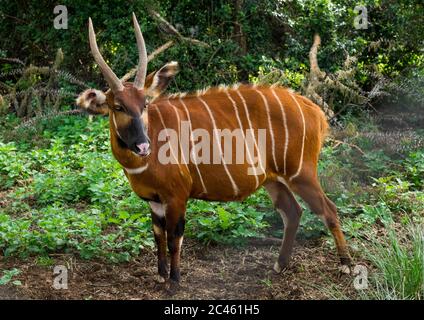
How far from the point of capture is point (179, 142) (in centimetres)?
462

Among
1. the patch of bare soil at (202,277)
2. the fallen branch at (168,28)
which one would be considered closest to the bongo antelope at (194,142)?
the patch of bare soil at (202,277)

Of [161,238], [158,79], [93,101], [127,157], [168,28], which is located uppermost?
[168,28]

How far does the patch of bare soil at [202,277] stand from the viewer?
4594 mm

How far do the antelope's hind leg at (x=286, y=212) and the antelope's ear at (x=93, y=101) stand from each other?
1.41m

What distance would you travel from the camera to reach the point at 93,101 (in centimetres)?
442

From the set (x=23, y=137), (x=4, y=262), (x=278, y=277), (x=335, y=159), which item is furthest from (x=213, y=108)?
(x=23, y=137)

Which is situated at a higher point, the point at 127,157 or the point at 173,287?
the point at 127,157

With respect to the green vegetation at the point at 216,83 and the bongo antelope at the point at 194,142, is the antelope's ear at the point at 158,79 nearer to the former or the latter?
the bongo antelope at the point at 194,142

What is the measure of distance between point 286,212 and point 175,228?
974 millimetres

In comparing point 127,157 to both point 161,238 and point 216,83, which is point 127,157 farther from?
point 216,83

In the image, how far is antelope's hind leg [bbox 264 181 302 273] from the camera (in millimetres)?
5023

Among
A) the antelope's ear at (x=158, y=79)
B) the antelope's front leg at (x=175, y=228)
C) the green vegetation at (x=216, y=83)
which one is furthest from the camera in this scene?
the green vegetation at (x=216, y=83)

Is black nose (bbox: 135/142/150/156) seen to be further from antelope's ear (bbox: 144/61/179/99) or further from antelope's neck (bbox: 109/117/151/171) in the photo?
antelope's ear (bbox: 144/61/179/99)

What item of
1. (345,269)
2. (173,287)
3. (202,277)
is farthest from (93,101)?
(345,269)
